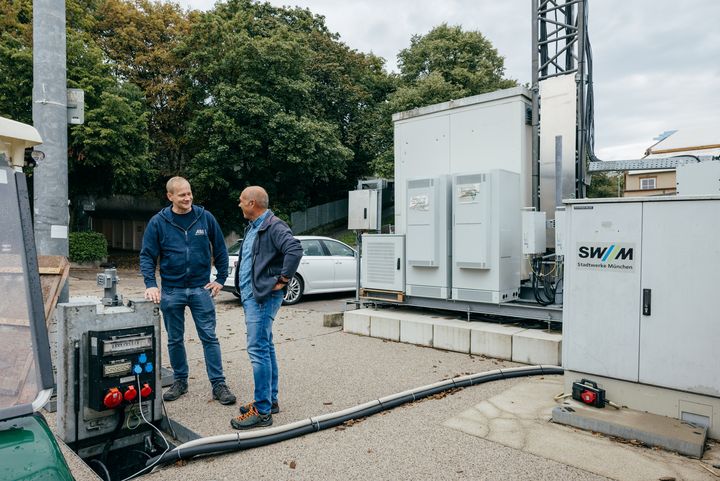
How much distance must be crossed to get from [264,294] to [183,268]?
942 mm

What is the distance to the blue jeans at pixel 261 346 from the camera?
396cm

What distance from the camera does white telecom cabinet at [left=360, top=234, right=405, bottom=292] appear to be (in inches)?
298

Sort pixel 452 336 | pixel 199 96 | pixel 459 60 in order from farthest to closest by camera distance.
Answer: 1. pixel 459 60
2. pixel 199 96
3. pixel 452 336

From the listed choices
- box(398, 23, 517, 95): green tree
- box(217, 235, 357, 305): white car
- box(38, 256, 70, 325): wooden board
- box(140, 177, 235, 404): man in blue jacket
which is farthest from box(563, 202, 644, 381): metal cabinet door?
box(398, 23, 517, 95): green tree

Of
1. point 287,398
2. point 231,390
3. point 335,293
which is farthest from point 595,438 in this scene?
point 335,293

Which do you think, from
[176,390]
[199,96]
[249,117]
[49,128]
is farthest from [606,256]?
[199,96]

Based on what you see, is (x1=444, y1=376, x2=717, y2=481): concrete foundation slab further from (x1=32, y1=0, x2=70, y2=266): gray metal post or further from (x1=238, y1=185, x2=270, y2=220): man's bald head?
(x1=32, y1=0, x2=70, y2=266): gray metal post

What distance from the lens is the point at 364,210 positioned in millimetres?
7984

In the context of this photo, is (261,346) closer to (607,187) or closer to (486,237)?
(486,237)

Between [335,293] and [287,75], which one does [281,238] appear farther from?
[287,75]

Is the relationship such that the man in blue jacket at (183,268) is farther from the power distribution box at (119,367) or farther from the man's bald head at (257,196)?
the power distribution box at (119,367)

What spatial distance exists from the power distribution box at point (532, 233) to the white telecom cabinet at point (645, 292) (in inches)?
78.1

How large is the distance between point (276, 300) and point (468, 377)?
224 centimetres

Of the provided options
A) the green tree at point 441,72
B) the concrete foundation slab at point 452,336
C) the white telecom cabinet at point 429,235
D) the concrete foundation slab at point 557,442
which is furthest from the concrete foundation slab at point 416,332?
the green tree at point 441,72
